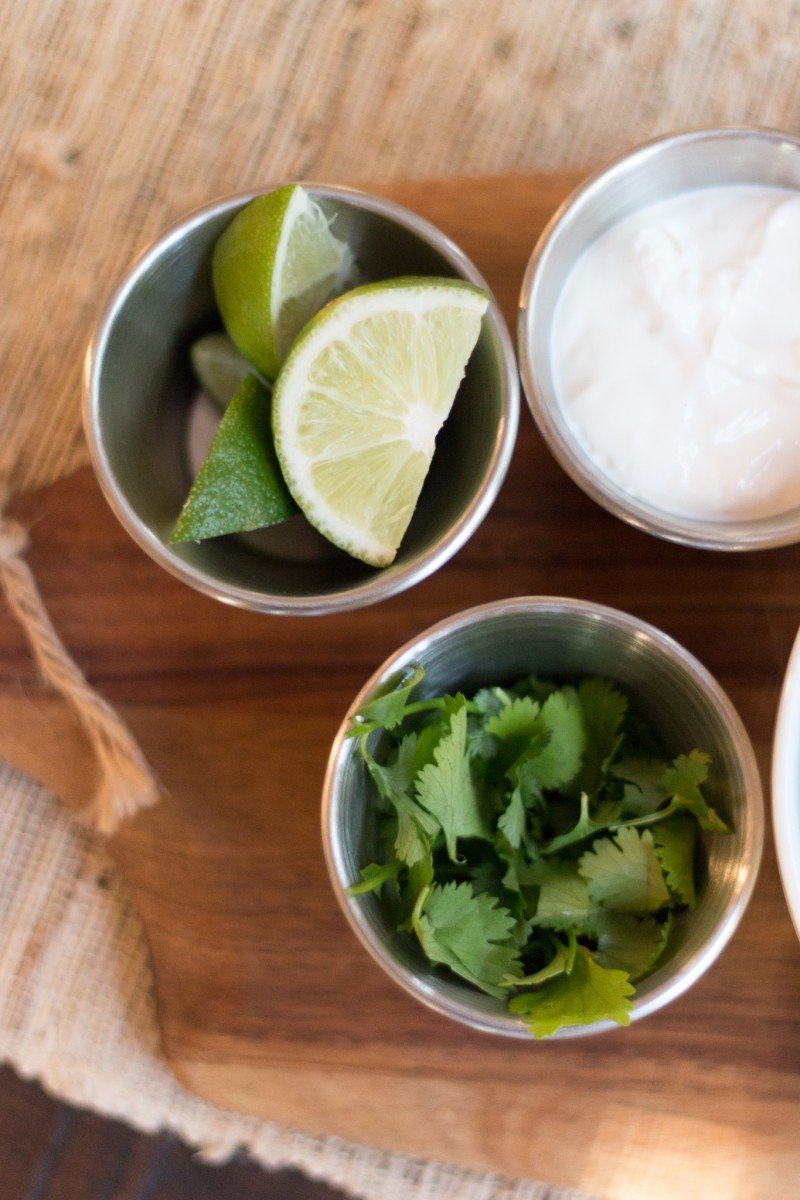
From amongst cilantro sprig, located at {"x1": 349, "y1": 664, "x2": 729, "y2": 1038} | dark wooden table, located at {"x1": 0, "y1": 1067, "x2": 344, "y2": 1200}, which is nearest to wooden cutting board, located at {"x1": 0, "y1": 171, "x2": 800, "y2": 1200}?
cilantro sprig, located at {"x1": 349, "y1": 664, "x2": 729, "y2": 1038}

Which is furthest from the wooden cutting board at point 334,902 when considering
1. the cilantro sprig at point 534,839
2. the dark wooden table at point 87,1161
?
the dark wooden table at point 87,1161

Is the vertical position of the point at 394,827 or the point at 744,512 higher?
the point at 744,512

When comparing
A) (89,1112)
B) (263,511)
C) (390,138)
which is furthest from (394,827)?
(390,138)

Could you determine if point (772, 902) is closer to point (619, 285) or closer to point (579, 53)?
point (619, 285)

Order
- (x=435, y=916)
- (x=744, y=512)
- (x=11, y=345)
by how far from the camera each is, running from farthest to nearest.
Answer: (x=11, y=345) < (x=744, y=512) < (x=435, y=916)

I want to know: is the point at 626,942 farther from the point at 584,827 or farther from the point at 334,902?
the point at 334,902

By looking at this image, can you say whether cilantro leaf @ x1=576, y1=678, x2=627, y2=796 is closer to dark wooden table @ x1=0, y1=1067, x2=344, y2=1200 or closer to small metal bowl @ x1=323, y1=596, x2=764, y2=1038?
small metal bowl @ x1=323, y1=596, x2=764, y2=1038
